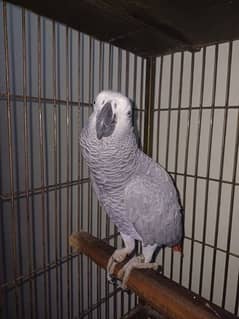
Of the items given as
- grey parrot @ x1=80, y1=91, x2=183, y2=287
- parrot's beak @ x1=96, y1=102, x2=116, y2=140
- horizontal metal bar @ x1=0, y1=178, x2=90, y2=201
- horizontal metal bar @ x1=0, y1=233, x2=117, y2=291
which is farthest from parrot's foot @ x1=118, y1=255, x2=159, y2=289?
parrot's beak @ x1=96, y1=102, x2=116, y2=140

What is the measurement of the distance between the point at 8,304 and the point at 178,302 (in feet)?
3.02

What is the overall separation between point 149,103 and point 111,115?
620 mm

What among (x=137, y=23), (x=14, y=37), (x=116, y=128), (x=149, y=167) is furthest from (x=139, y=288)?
(x=14, y=37)

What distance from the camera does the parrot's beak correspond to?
66 cm

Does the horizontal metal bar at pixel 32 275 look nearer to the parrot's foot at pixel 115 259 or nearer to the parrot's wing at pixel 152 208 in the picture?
the parrot's foot at pixel 115 259

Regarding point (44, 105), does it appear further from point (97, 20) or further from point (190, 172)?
point (190, 172)

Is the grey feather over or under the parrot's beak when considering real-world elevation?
under

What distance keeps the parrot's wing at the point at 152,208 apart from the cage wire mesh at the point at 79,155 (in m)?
0.29

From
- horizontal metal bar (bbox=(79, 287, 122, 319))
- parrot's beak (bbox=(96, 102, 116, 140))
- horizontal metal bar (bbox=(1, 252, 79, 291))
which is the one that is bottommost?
horizontal metal bar (bbox=(79, 287, 122, 319))

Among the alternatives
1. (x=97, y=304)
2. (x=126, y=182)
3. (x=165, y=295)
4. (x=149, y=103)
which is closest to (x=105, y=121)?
(x=126, y=182)

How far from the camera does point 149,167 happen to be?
2.92 feet

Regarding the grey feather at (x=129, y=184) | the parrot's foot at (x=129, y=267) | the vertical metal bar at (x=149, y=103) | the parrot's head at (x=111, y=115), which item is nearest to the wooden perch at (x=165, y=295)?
the parrot's foot at (x=129, y=267)

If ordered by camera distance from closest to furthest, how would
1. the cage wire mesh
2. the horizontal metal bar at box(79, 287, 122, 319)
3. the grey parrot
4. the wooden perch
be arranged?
1. the wooden perch
2. the grey parrot
3. the cage wire mesh
4. the horizontal metal bar at box(79, 287, 122, 319)

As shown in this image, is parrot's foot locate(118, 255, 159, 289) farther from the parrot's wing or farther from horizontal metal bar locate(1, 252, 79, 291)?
horizontal metal bar locate(1, 252, 79, 291)
